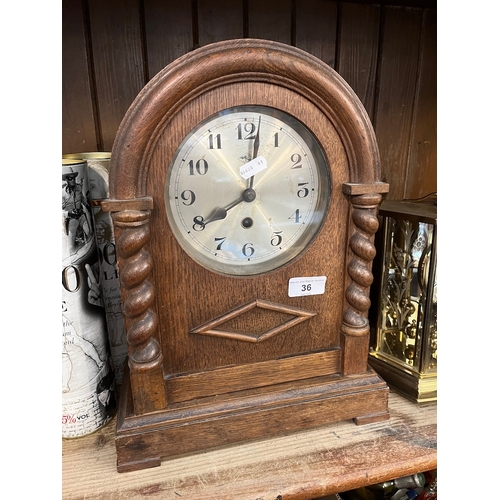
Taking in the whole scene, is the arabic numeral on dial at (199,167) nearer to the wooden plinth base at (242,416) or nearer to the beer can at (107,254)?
the beer can at (107,254)

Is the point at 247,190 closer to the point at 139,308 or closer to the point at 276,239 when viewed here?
the point at 276,239

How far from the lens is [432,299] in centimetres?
77

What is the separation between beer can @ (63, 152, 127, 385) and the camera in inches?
29.5

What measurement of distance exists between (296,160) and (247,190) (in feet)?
0.31

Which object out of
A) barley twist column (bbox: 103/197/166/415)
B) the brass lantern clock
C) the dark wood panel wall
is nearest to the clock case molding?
barley twist column (bbox: 103/197/166/415)

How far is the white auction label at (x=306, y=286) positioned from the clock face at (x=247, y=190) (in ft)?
0.14

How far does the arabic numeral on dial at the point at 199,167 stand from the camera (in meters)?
0.61

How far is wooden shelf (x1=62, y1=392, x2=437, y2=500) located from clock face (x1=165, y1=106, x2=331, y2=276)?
321mm

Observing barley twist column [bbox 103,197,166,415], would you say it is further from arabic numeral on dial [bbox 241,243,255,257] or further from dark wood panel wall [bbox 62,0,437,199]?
dark wood panel wall [bbox 62,0,437,199]

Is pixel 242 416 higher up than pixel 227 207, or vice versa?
pixel 227 207

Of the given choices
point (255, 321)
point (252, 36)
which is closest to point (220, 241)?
point (255, 321)

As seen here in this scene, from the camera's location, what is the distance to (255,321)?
0.70 metres

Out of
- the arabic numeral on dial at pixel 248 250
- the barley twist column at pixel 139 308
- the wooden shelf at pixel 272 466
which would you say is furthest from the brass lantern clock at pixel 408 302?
the barley twist column at pixel 139 308

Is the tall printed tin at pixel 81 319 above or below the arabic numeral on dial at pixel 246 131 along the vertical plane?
below
